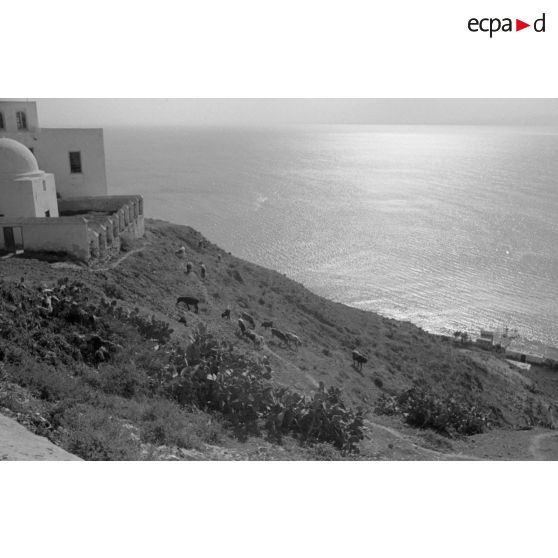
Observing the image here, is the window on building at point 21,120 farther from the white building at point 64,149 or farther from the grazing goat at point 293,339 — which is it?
the grazing goat at point 293,339

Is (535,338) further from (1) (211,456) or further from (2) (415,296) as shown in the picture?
(1) (211,456)

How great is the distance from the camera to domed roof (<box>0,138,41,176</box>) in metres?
19.1

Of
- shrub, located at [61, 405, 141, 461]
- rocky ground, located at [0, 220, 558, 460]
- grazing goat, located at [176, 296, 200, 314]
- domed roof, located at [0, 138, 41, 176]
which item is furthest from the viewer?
domed roof, located at [0, 138, 41, 176]

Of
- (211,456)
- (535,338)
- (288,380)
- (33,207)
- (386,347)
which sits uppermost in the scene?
(33,207)

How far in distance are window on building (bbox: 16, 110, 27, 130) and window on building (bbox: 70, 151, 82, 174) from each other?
7.51ft

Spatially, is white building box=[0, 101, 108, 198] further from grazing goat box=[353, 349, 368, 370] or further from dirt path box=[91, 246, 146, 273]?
grazing goat box=[353, 349, 368, 370]

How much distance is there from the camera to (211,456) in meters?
8.03

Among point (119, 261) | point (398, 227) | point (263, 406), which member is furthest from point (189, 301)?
point (398, 227)

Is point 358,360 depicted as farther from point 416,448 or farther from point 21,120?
point 21,120

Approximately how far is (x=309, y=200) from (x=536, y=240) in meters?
36.3

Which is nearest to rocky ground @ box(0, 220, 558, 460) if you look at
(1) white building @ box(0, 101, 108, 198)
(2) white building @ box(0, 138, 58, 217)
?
(2) white building @ box(0, 138, 58, 217)

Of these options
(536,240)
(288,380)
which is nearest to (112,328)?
(288,380)

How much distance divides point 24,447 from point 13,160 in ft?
52.5

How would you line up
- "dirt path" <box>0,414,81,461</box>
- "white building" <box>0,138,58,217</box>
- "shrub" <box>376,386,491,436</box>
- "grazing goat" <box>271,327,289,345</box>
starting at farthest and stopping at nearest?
"white building" <box>0,138,58,217</box>
"grazing goat" <box>271,327,289,345</box>
"shrub" <box>376,386,491,436</box>
"dirt path" <box>0,414,81,461</box>
